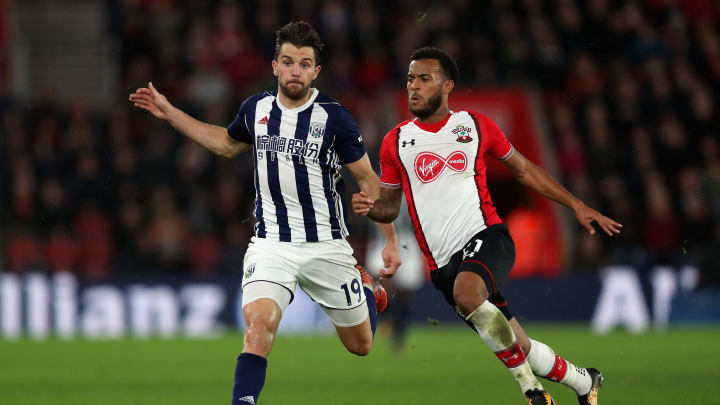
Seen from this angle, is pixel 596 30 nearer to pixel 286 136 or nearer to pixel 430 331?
pixel 430 331

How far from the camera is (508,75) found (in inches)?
725

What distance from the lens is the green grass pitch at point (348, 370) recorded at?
28.0 feet

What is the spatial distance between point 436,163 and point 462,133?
0.80 ft

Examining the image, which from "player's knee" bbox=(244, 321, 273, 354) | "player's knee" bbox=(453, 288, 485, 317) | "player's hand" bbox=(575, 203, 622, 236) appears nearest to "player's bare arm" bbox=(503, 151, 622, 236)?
"player's hand" bbox=(575, 203, 622, 236)

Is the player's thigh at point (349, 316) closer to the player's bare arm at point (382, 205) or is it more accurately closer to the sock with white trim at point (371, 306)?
the sock with white trim at point (371, 306)

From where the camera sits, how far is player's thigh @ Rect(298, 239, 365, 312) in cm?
658

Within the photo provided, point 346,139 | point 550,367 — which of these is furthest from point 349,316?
point 550,367

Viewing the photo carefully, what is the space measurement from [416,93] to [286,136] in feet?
2.95

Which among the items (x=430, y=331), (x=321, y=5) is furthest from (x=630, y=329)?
(x=321, y=5)

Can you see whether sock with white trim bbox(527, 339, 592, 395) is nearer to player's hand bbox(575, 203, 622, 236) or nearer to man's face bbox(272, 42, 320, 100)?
player's hand bbox(575, 203, 622, 236)

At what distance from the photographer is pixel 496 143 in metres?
6.92

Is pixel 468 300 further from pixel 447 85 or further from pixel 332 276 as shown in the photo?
pixel 447 85

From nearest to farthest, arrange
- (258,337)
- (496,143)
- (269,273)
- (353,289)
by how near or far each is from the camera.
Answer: (258,337) → (269,273) → (353,289) → (496,143)

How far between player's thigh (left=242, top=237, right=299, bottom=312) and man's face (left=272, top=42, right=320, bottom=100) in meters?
0.86
